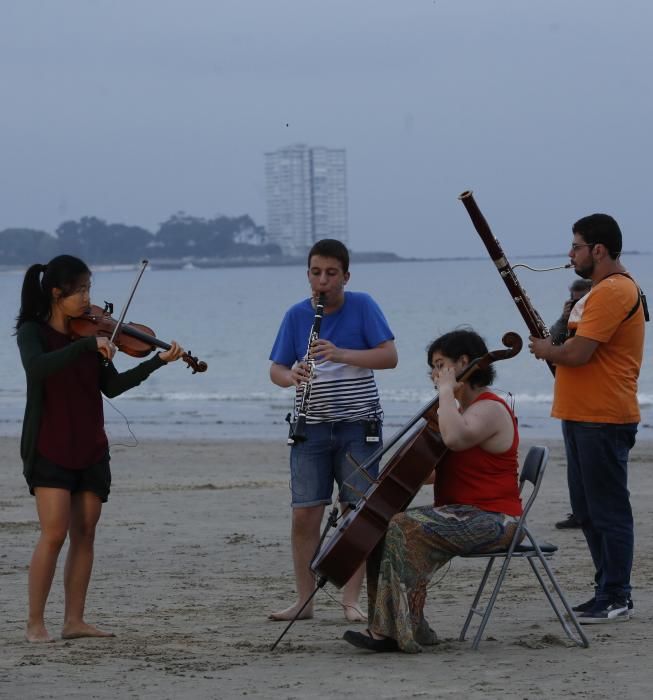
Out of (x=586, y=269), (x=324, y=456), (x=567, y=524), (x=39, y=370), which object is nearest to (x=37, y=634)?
(x=39, y=370)

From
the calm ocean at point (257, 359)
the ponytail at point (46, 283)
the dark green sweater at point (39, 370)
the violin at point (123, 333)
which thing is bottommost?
the calm ocean at point (257, 359)

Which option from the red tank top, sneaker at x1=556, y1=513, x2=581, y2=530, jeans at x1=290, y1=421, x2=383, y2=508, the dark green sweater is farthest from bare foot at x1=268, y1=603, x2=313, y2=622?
sneaker at x1=556, y1=513, x2=581, y2=530

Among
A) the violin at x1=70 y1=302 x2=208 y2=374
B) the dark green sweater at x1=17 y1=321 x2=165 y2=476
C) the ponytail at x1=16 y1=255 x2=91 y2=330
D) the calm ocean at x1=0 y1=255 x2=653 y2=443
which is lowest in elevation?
the calm ocean at x1=0 y1=255 x2=653 y2=443

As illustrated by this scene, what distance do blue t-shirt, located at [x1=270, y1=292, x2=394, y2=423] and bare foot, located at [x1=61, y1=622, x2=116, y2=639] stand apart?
135 cm

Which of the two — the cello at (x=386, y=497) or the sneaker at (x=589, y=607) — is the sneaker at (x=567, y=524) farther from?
the cello at (x=386, y=497)

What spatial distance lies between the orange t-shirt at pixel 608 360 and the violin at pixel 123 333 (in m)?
1.68

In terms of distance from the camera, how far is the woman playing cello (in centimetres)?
520

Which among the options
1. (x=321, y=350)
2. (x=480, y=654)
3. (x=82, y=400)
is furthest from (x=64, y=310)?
(x=480, y=654)

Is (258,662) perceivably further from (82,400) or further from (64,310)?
(64,310)

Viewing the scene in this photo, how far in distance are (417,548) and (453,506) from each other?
0.24 metres

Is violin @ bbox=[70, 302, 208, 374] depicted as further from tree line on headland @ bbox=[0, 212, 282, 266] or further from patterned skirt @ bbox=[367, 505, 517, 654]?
tree line on headland @ bbox=[0, 212, 282, 266]

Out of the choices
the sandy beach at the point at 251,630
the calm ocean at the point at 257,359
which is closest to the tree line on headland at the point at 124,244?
the calm ocean at the point at 257,359

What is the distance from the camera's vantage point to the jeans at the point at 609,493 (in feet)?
19.1

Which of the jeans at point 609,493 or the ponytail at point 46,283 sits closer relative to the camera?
the ponytail at point 46,283
